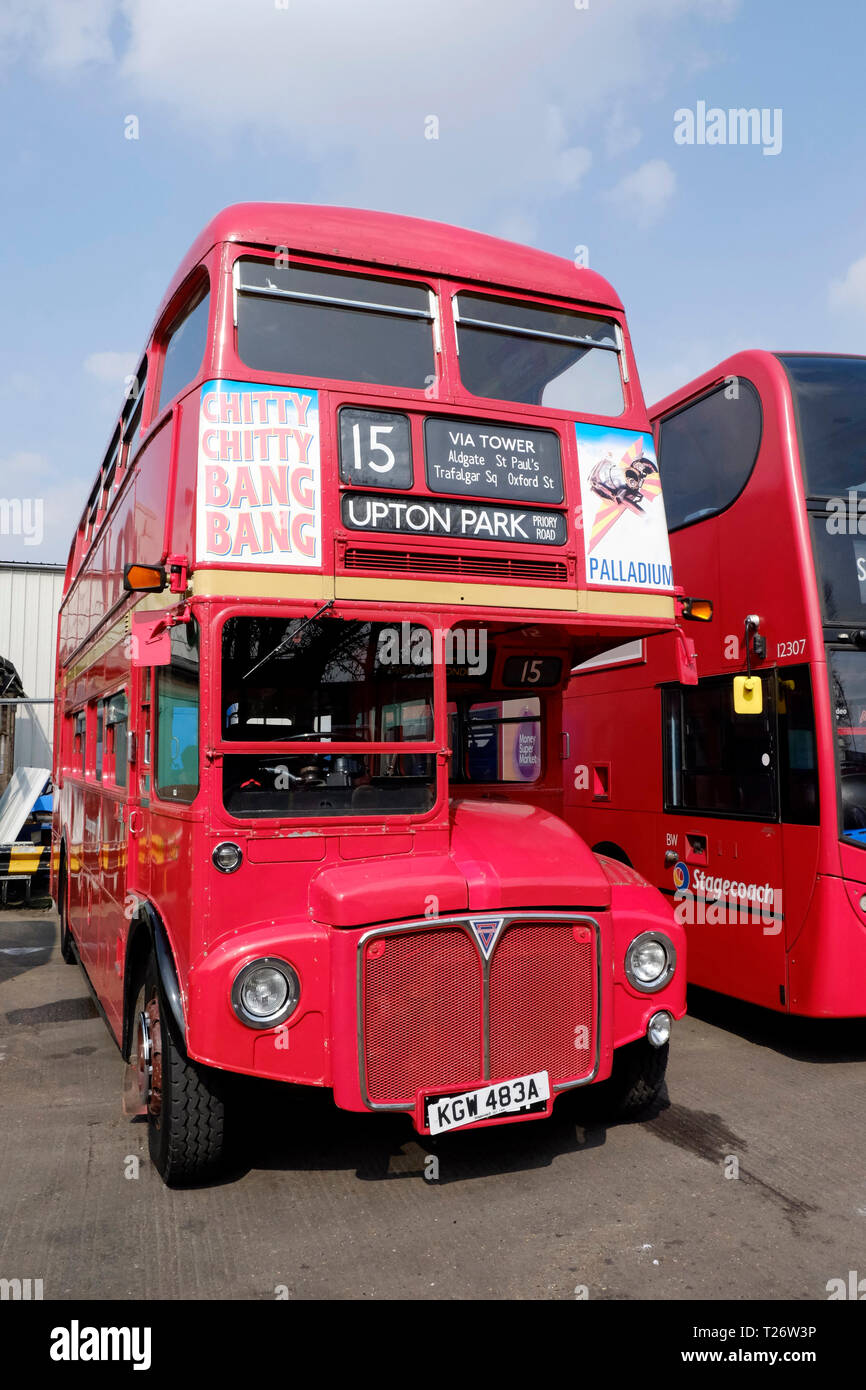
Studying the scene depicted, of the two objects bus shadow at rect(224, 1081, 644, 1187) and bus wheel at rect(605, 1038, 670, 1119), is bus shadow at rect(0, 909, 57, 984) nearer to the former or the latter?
bus shadow at rect(224, 1081, 644, 1187)

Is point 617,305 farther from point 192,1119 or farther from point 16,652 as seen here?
point 16,652

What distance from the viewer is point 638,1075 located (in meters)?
4.78

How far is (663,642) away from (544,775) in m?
2.29

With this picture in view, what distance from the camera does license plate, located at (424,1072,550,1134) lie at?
384 centimetres

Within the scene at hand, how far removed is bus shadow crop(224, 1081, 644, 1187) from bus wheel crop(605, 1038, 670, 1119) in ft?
0.62

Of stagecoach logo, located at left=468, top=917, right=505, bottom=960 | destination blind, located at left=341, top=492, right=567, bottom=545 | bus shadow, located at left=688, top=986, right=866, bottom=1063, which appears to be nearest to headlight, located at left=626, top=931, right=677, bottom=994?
stagecoach logo, located at left=468, top=917, right=505, bottom=960

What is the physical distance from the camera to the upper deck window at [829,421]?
20.2 ft

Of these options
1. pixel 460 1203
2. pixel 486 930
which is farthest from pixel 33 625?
pixel 460 1203

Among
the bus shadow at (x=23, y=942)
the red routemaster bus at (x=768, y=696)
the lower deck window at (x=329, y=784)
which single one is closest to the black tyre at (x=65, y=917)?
the bus shadow at (x=23, y=942)

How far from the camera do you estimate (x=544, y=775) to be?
580cm

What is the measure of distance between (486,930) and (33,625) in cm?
1800

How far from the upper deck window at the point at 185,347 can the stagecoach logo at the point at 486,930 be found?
2.69 meters

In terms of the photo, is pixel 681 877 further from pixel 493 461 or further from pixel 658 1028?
pixel 493 461

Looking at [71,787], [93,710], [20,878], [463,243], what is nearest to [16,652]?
[20,878]
